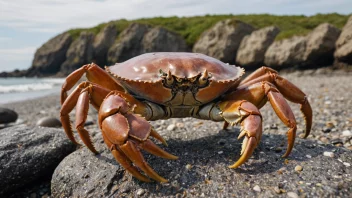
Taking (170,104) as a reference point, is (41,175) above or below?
below

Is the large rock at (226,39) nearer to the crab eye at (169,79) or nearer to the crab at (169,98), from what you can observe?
the crab at (169,98)

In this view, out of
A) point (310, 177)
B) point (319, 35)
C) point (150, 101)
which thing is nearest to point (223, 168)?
point (310, 177)

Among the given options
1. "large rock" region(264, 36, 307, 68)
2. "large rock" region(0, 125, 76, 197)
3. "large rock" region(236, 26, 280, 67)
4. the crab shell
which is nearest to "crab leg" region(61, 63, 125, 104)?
the crab shell

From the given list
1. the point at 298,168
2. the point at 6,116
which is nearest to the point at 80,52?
the point at 6,116

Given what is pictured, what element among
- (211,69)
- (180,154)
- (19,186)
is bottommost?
(19,186)

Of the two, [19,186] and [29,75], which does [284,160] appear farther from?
[29,75]

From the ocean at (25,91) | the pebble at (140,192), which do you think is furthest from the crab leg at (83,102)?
the ocean at (25,91)

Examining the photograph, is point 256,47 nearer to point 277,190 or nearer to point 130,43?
point 130,43

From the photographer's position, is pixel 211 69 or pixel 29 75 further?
pixel 29 75
